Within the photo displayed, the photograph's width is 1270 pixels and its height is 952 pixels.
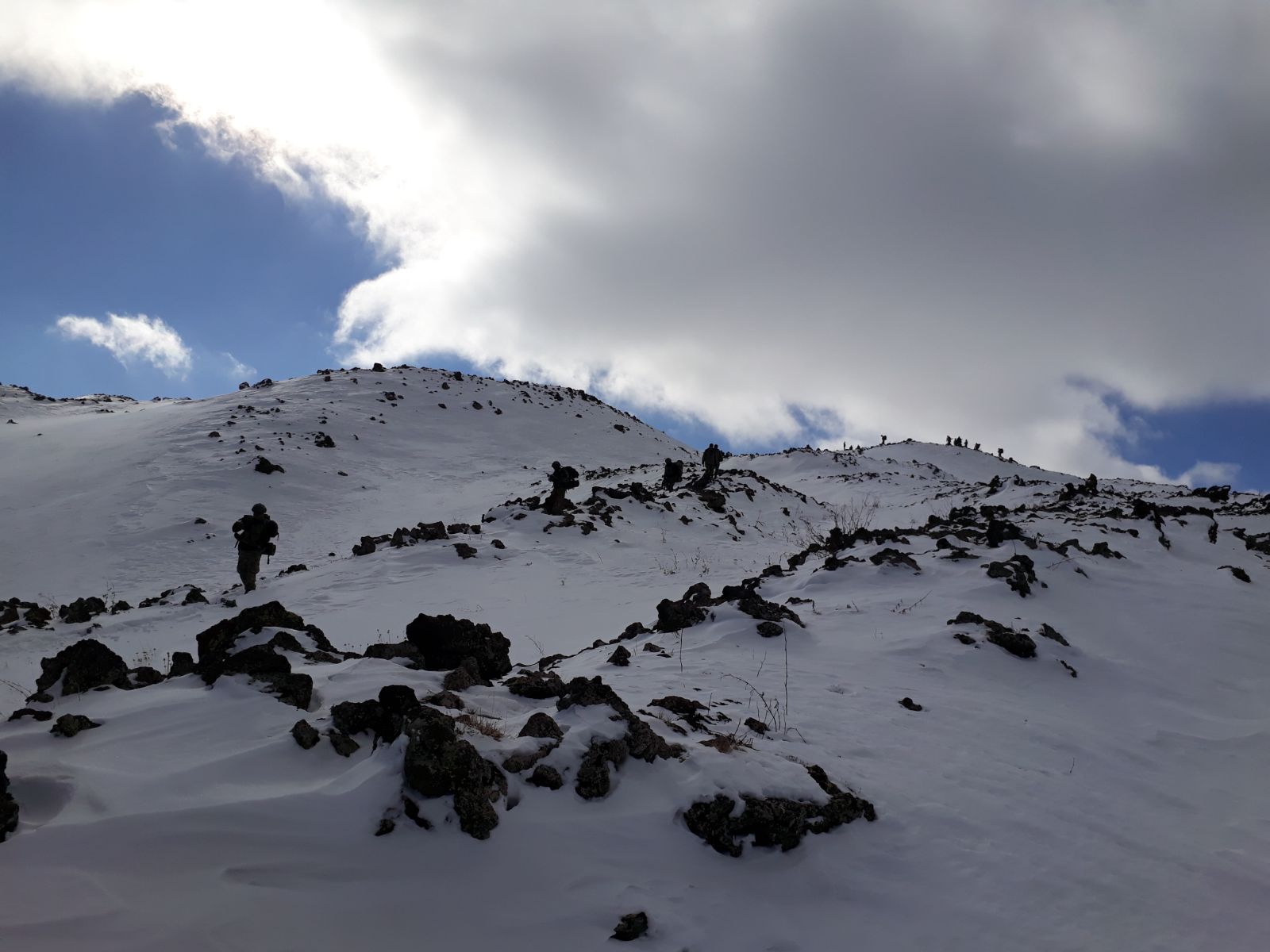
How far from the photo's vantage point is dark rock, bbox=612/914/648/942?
2955mm

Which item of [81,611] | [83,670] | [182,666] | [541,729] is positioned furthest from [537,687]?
[81,611]

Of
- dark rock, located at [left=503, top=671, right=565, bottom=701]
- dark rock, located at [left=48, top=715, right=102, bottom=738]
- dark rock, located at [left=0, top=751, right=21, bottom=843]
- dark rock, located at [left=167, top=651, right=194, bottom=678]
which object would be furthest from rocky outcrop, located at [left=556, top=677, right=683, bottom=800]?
dark rock, located at [left=167, top=651, right=194, bottom=678]

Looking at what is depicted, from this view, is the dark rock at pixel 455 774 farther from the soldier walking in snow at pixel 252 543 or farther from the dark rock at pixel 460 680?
the soldier walking in snow at pixel 252 543

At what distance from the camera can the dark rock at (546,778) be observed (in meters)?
3.76

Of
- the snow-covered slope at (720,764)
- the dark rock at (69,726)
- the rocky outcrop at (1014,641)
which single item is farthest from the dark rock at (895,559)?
the dark rock at (69,726)

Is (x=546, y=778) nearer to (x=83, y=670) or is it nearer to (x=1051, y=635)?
(x=83, y=670)

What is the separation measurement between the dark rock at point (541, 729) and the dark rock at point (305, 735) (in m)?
1.23

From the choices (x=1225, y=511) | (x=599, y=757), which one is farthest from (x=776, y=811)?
(x=1225, y=511)

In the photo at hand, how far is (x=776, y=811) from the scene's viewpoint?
147 inches

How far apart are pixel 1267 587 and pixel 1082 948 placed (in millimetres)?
12248

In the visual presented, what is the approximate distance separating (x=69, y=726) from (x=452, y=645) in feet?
9.39

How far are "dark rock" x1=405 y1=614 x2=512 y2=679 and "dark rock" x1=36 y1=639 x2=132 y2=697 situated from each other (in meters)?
2.23

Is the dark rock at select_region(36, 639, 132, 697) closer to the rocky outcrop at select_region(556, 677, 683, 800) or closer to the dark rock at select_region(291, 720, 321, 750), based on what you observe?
the dark rock at select_region(291, 720, 321, 750)

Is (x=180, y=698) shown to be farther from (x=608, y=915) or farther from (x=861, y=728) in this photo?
(x=861, y=728)
